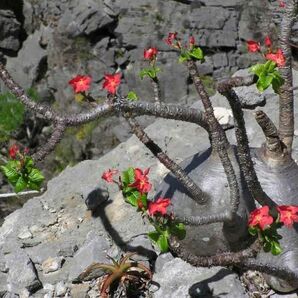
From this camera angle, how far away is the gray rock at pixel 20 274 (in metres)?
3.01

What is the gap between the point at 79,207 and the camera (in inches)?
142

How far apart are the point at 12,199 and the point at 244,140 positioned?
18.6 ft

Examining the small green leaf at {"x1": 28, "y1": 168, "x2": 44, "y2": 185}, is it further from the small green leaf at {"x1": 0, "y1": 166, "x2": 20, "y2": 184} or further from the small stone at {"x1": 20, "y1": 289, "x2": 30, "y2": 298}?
the small stone at {"x1": 20, "y1": 289, "x2": 30, "y2": 298}

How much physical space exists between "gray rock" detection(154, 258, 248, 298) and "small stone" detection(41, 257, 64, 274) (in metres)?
0.63

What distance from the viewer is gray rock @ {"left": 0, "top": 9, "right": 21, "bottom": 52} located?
9.97 metres

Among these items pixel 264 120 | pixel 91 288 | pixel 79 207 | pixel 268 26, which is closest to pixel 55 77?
pixel 268 26

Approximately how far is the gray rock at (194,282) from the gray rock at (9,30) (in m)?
8.07

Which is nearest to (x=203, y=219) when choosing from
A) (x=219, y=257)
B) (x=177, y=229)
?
(x=219, y=257)

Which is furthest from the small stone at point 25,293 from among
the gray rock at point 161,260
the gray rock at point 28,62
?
the gray rock at point 28,62

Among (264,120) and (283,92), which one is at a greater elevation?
(264,120)

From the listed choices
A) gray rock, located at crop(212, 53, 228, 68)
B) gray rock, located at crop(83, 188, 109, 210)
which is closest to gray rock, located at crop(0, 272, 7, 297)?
gray rock, located at crop(83, 188, 109, 210)

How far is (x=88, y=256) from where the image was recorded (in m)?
3.02

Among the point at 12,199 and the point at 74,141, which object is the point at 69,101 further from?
the point at 12,199

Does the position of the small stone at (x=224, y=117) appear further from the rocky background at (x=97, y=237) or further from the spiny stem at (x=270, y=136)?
the spiny stem at (x=270, y=136)
